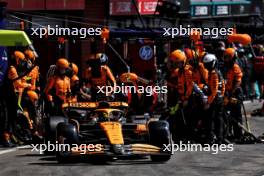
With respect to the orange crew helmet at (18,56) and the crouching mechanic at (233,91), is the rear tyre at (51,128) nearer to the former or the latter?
the orange crew helmet at (18,56)

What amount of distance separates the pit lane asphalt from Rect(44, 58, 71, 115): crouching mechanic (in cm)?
251

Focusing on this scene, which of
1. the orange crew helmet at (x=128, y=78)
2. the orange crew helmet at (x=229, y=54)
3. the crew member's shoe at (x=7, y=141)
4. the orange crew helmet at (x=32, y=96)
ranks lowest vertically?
the crew member's shoe at (x=7, y=141)

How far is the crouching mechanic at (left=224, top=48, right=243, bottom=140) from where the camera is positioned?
1895 cm

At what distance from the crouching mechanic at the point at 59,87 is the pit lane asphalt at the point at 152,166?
251 cm

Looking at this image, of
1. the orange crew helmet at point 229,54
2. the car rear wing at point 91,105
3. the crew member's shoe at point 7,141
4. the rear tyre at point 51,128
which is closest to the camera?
the rear tyre at point 51,128

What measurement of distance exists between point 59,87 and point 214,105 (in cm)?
328

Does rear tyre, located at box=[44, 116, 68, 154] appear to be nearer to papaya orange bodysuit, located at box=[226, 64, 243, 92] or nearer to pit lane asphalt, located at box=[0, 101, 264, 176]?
pit lane asphalt, located at box=[0, 101, 264, 176]

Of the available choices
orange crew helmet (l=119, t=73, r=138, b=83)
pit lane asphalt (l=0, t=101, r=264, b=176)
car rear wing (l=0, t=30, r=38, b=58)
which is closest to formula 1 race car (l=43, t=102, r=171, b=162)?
pit lane asphalt (l=0, t=101, r=264, b=176)

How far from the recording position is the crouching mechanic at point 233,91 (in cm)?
1895

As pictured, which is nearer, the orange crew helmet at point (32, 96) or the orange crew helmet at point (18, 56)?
the orange crew helmet at point (32, 96)

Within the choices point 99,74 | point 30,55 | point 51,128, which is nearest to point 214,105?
point 99,74

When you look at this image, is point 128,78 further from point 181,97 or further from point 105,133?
point 105,133

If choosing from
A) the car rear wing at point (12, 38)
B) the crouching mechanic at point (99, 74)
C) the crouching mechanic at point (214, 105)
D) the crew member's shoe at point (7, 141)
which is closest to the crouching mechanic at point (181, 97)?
the crouching mechanic at point (214, 105)

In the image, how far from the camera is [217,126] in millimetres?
18328
